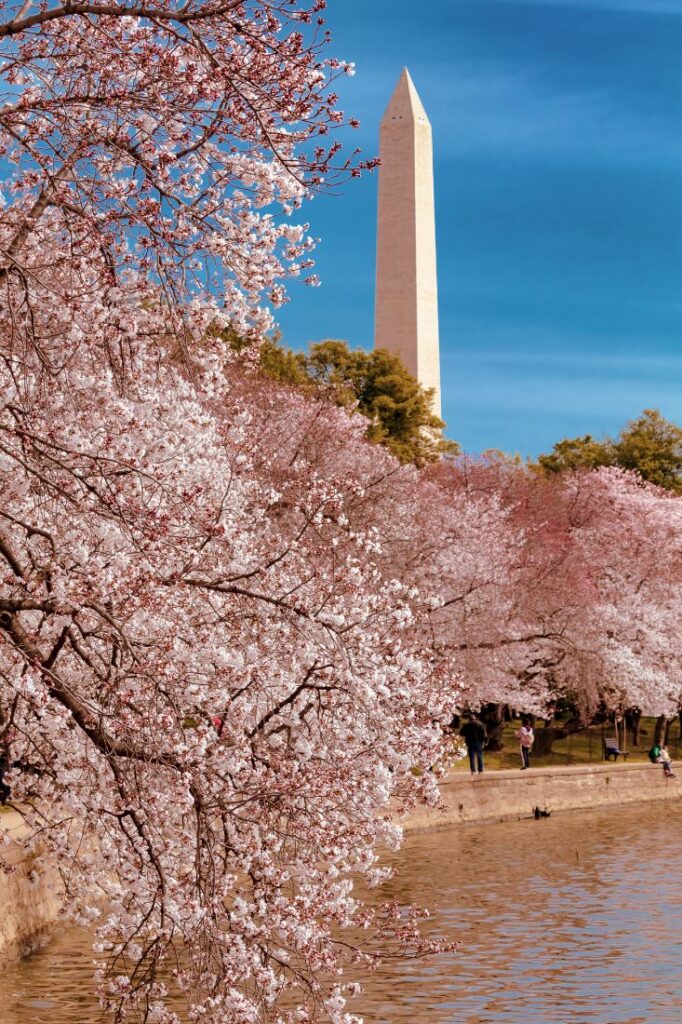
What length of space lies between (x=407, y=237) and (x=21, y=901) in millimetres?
37858

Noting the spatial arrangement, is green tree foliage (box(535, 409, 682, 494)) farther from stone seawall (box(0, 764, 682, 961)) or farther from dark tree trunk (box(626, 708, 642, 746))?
stone seawall (box(0, 764, 682, 961))

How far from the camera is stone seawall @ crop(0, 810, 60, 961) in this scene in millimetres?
15148

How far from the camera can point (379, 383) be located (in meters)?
47.9

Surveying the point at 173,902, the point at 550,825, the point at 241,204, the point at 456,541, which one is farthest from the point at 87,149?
the point at 456,541

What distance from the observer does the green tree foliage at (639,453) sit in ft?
212

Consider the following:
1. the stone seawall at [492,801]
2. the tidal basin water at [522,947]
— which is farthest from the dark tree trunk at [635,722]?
the tidal basin water at [522,947]

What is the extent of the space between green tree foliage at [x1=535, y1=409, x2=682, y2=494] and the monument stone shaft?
14.3 meters

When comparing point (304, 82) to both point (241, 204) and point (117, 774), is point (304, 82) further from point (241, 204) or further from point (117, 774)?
point (117, 774)

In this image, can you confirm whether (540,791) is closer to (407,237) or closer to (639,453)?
(407,237)

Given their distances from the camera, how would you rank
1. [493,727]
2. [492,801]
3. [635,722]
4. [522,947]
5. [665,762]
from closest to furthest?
[522,947], [492,801], [665,762], [493,727], [635,722]

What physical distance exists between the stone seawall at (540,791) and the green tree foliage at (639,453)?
94.4 feet

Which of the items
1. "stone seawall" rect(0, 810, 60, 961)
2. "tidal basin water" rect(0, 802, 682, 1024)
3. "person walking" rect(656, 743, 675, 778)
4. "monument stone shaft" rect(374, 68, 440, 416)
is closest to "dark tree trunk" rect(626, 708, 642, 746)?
"person walking" rect(656, 743, 675, 778)

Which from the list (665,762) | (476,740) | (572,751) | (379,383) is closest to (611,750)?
(665,762)

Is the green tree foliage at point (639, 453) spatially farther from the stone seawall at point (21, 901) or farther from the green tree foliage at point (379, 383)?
the stone seawall at point (21, 901)
